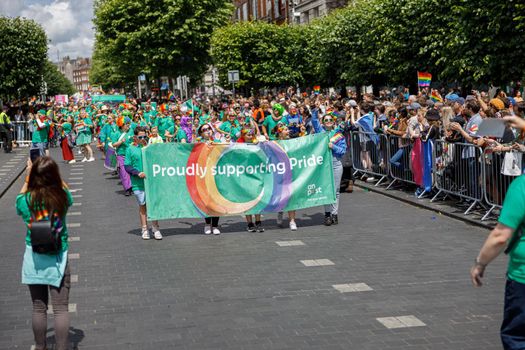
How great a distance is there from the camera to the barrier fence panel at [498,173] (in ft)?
38.4

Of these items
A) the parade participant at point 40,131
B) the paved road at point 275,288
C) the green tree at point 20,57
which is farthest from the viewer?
the green tree at point 20,57

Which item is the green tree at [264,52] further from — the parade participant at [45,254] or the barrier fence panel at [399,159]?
the parade participant at [45,254]

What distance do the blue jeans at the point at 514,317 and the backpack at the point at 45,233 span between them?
3226 millimetres

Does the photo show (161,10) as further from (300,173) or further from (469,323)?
(469,323)

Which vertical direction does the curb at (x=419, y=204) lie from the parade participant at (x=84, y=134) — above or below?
below

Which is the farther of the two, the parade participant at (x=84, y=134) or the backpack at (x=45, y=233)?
the parade participant at (x=84, y=134)

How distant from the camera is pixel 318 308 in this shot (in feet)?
25.5

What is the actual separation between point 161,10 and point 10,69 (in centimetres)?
1073

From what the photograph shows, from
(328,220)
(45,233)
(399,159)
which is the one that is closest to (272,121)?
(399,159)

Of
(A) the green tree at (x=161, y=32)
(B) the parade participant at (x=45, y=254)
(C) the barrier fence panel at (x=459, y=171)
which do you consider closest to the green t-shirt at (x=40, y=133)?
(C) the barrier fence panel at (x=459, y=171)

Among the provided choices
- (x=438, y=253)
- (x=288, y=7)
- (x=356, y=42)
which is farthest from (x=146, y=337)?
(x=288, y=7)

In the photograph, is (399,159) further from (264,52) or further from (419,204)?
(264,52)

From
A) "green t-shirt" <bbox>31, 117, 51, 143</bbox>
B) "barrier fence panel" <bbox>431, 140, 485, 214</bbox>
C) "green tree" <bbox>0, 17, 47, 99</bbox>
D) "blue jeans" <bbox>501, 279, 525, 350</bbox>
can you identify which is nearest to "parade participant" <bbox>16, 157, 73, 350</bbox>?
"blue jeans" <bbox>501, 279, 525, 350</bbox>

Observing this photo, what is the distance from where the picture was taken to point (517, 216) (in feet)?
14.5
